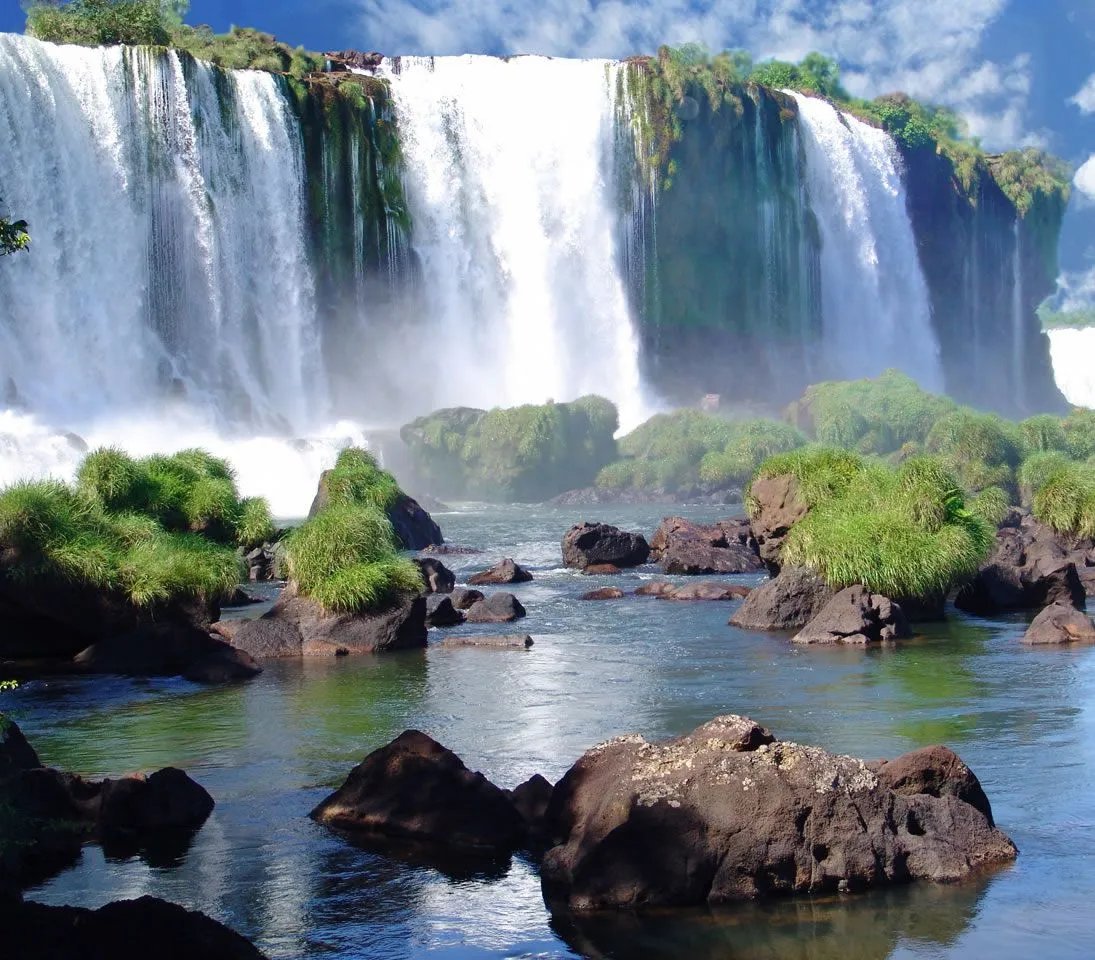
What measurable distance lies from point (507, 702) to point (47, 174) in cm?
4052

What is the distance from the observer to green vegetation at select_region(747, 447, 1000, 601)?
21.6 m

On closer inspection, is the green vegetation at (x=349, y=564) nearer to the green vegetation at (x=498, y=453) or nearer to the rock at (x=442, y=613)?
the rock at (x=442, y=613)

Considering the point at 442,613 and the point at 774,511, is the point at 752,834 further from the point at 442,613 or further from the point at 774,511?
the point at 774,511

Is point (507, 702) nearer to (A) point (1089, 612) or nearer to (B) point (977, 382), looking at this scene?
(A) point (1089, 612)

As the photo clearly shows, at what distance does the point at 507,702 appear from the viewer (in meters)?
15.9

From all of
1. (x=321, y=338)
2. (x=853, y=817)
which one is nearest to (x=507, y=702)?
(x=853, y=817)

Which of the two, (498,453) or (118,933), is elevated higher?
(498,453)

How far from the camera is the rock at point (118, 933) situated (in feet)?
22.9

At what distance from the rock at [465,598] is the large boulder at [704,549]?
585 centimetres

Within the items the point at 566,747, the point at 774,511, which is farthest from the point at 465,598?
the point at 566,747

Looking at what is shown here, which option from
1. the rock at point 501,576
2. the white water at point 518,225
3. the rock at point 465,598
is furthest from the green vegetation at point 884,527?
the white water at point 518,225

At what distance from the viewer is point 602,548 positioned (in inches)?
1211

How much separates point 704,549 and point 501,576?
14.5 ft

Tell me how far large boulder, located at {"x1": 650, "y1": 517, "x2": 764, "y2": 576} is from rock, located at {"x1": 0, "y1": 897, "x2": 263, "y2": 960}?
68.9 feet
